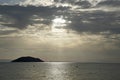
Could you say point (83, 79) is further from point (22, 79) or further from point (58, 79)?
point (22, 79)

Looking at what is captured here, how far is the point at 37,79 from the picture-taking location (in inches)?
6137

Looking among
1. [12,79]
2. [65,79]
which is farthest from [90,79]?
[12,79]

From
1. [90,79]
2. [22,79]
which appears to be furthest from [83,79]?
[22,79]

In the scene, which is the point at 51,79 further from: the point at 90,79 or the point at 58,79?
the point at 90,79

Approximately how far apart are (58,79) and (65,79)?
3.82 metres

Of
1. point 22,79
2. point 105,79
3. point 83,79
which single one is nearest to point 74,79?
point 83,79

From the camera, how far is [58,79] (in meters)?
156

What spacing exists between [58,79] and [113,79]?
2979 cm

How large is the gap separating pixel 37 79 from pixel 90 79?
2838 centimetres

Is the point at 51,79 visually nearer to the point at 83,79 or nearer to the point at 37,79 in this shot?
the point at 37,79

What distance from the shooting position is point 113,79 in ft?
515

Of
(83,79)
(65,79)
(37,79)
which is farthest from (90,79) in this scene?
(37,79)

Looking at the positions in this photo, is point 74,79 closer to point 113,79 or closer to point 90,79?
point 90,79

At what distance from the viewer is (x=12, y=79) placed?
15262 centimetres
